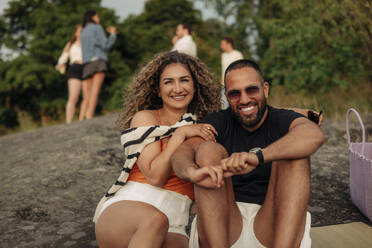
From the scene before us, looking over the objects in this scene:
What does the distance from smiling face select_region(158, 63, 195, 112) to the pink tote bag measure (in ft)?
4.38

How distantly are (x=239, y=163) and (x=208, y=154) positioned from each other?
184 millimetres

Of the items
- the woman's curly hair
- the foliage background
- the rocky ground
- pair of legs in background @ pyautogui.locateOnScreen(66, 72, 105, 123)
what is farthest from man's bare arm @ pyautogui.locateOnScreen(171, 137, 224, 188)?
pair of legs in background @ pyautogui.locateOnScreen(66, 72, 105, 123)

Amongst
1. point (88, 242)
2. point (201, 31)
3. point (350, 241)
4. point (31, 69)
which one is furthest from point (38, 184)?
point (201, 31)

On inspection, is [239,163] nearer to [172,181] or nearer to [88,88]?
[172,181]

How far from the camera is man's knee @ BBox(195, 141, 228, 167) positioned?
199 centimetres

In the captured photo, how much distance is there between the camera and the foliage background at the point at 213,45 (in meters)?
7.02

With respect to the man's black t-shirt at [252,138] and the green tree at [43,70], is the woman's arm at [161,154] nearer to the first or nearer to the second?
the man's black t-shirt at [252,138]

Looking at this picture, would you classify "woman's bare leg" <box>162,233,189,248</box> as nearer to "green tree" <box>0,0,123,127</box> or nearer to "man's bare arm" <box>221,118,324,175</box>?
"man's bare arm" <box>221,118,324,175</box>

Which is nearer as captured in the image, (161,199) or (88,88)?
(161,199)

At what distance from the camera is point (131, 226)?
6.64 ft

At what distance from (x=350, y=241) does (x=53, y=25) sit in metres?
14.1

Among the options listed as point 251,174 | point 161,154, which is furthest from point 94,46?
point 251,174

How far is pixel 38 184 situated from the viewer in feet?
13.3

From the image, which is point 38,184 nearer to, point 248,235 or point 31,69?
point 248,235
